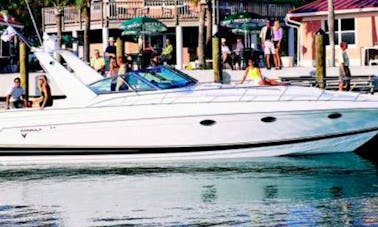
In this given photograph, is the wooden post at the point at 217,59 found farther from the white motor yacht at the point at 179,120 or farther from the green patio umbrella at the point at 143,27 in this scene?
the green patio umbrella at the point at 143,27

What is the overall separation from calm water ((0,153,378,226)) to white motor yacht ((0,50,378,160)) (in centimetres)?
39

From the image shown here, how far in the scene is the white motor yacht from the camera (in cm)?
2266

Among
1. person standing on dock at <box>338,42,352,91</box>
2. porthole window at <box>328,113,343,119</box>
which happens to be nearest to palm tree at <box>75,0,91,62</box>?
person standing on dock at <box>338,42,352,91</box>

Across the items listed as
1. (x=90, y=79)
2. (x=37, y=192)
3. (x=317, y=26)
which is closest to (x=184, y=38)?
(x=317, y=26)

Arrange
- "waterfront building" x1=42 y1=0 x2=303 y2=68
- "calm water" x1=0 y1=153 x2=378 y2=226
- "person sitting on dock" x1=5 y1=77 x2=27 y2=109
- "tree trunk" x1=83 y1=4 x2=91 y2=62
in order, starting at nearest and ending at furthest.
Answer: "calm water" x1=0 y1=153 x2=378 y2=226
"person sitting on dock" x1=5 y1=77 x2=27 y2=109
"tree trunk" x1=83 y1=4 x2=91 y2=62
"waterfront building" x1=42 y1=0 x2=303 y2=68

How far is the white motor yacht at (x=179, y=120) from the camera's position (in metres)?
22.7

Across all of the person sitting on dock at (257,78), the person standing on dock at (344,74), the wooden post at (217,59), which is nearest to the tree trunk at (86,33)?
the wooden post at (217,59)

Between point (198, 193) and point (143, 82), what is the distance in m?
3.95

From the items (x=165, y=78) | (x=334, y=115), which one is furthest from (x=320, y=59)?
(x=165, y=78)

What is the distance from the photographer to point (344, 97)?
23.4 meters

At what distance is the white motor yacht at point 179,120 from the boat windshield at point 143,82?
0.02m

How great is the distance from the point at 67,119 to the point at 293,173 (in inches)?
191

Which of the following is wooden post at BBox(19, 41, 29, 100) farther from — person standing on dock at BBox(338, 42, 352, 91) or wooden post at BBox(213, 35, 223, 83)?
person standing on dock at BBox(338, 42, 352, 91)

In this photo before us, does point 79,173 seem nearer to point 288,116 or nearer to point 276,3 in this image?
point 288,116
